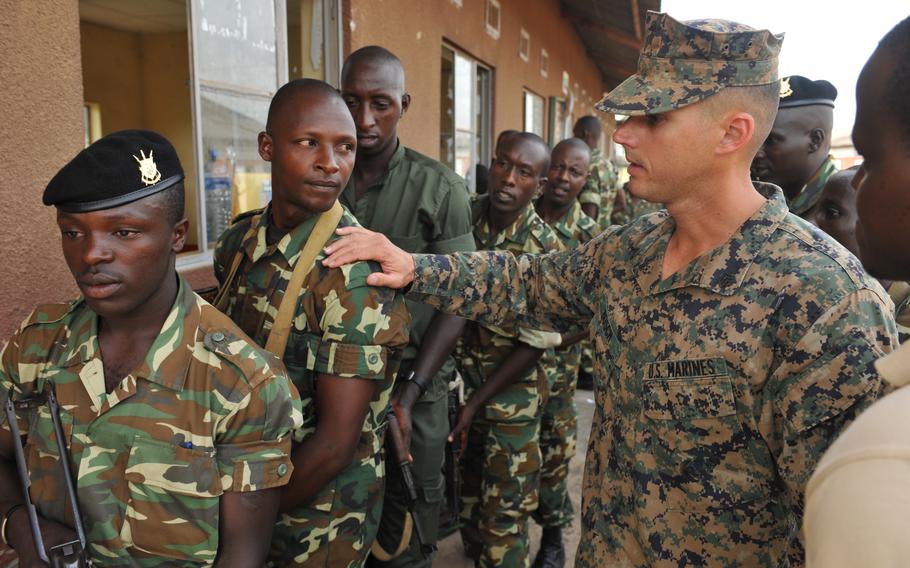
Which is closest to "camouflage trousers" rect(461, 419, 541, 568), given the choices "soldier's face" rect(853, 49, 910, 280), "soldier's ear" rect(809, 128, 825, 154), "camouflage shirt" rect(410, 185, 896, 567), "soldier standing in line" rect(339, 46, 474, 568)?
"soldier standing in line" rect(339, 46, 474, 568)

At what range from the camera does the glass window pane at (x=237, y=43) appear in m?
2.91

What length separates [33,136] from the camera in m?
1.95

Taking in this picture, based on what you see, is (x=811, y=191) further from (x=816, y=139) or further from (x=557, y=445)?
(x=557, y=445)

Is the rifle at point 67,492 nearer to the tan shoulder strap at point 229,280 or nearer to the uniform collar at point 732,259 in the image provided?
the tan shoulder strap at point 229,280

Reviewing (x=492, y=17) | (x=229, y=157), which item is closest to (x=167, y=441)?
(x=229, y=157)

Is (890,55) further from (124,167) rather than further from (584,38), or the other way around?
(584,38)

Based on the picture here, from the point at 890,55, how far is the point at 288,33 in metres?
3.33

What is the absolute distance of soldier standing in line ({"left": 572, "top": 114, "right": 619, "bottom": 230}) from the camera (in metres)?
6.02

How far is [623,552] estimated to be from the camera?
1501mm

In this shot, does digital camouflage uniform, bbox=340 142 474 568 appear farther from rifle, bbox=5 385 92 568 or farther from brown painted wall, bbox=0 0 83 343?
rifle, bbox=5 385 92 568

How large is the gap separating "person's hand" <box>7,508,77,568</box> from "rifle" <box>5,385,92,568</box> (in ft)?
0.05

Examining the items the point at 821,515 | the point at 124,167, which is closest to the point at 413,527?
the point at 124,167

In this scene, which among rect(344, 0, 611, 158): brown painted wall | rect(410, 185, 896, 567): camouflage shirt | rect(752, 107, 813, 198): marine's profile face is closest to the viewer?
rect(410, 185, 896, 567): camouflage shirt

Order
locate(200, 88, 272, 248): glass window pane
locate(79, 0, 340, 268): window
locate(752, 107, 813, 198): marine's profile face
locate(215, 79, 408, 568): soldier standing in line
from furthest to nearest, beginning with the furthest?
locate(200, 88, 272, 248): glass window pane < locate(79, 0, 340, 268): window < locate(752, 107, 813, 198): marine's profile face < locate(215, 79, 408, 568): soldier standing in line
